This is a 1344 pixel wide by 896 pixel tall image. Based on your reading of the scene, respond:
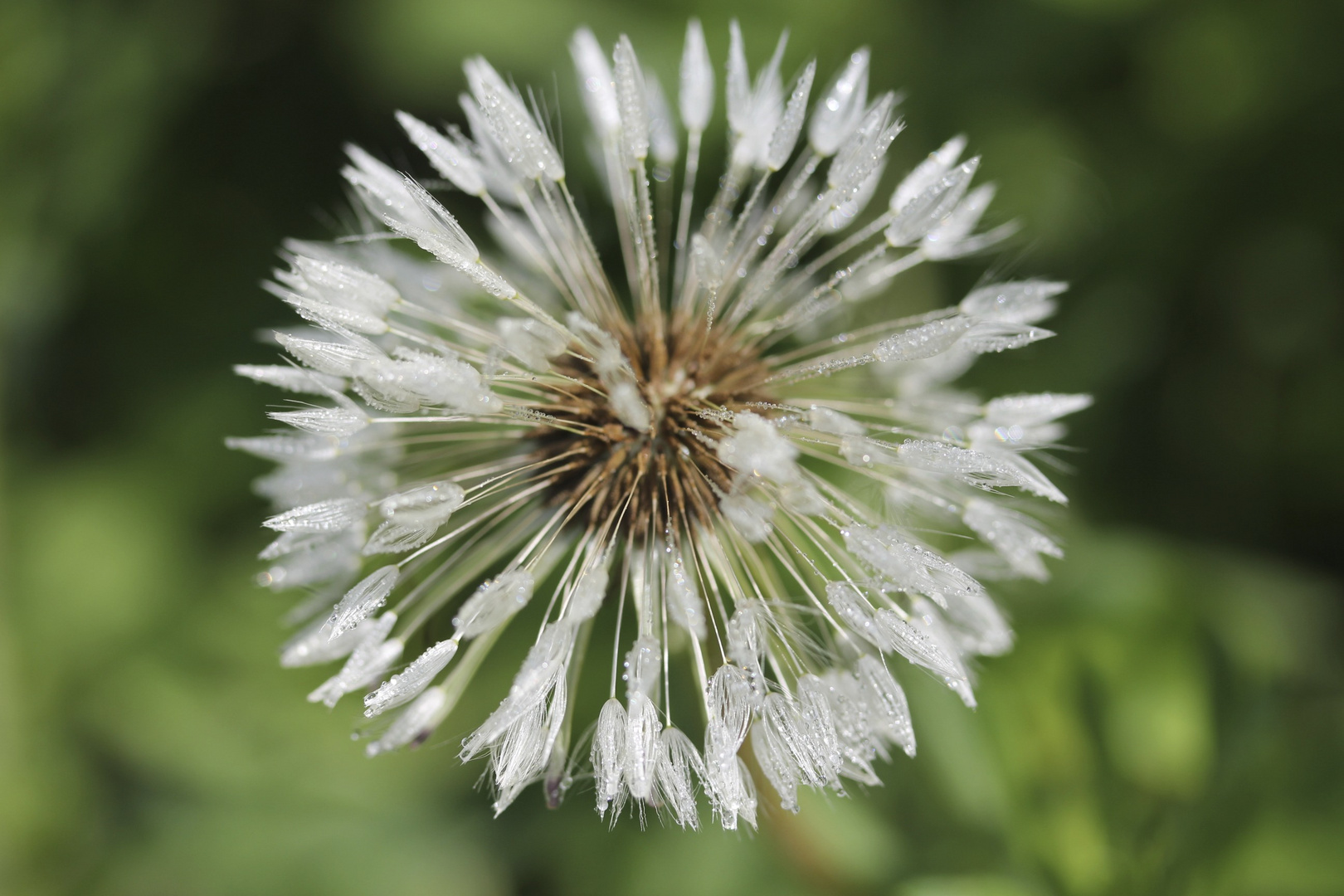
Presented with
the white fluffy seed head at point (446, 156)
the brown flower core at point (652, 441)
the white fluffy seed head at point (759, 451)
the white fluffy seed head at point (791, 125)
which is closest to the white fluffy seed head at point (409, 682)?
the brown flower core at point (652, 441)

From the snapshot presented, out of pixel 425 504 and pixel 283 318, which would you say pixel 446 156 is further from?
pixel 283 318

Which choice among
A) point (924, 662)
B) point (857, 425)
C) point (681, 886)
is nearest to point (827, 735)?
point (924, 662)

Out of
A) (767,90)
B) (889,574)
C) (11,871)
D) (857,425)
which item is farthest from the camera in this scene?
(11,871)

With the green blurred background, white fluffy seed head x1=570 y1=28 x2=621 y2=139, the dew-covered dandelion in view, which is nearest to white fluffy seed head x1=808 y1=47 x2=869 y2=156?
the dew-covered dandelion

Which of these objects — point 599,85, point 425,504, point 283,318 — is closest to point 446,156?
point 599,85

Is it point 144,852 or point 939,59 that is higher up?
point 939,59

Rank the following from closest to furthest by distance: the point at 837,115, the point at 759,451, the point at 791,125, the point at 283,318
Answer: the point at 759,451, the point at 791,125, the point at 837,115, the point at 283,318

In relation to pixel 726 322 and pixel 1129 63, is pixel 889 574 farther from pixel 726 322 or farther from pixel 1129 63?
pixel 1129 63
